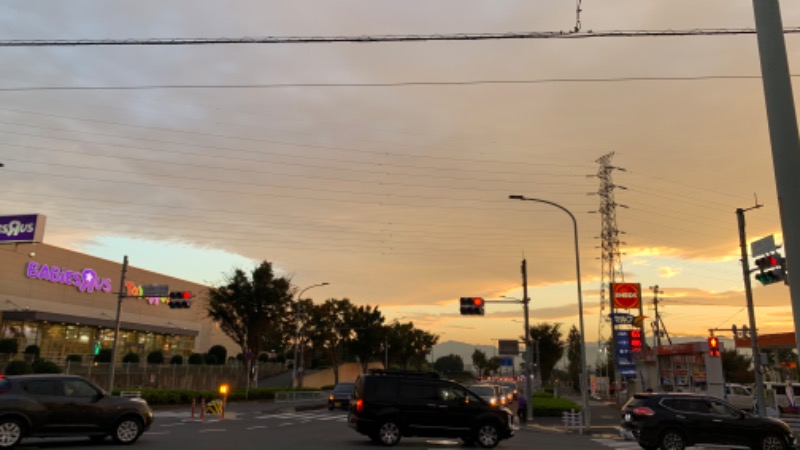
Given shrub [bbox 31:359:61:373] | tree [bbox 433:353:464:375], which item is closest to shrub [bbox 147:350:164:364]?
shrub [bbox 31:359:61:373]

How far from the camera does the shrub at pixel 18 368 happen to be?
3469 centimetres

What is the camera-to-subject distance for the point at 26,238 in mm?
40312

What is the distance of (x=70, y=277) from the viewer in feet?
164

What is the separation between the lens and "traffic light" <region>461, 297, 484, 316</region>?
36.9 meters

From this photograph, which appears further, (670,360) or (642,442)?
(670,360)

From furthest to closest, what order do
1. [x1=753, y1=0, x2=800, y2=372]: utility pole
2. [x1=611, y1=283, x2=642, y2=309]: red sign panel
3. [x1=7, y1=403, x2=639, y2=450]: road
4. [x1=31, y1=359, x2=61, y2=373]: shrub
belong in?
[x1=611, y1=283, x2=642, y2=309]: red sign panel
[x1=31, y1=359, x2=61, y2=373]: shrub
[x1=7, y1=403, x2=639, y2=450]: road
[x1=753, y1=0, x2=800, y2=372]: utility pole

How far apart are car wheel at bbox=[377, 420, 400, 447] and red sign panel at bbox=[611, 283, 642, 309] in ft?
155

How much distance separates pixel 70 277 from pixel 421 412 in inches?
1721

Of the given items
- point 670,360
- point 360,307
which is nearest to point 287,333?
point 360,307

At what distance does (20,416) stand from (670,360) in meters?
50.8

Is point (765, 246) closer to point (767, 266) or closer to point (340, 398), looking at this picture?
point (767, 266)

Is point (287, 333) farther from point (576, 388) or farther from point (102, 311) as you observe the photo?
point (576, 388)

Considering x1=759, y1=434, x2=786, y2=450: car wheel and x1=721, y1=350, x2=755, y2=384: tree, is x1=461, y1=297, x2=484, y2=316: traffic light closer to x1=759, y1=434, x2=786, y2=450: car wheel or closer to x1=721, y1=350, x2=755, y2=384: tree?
x1=759, y1=434, x2=786, y2=450: car wheel

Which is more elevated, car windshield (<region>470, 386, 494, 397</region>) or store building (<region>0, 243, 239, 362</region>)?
store building (<region>0, 243, 239, 362</region>)
